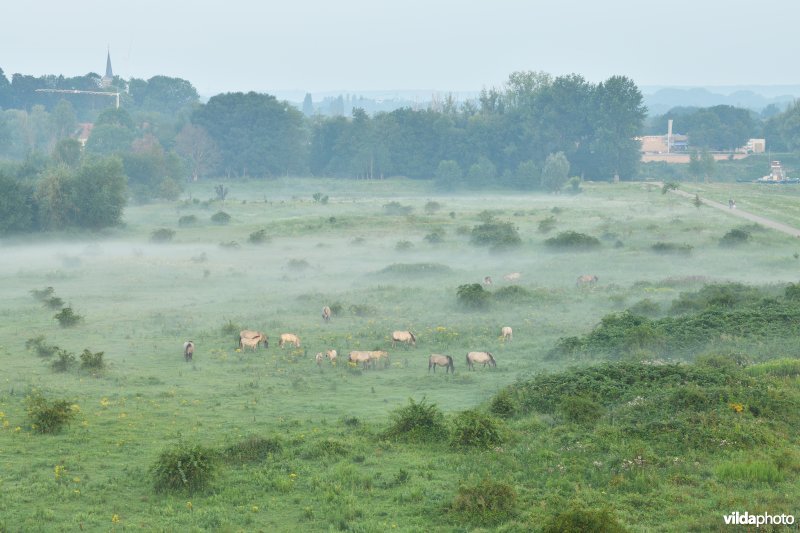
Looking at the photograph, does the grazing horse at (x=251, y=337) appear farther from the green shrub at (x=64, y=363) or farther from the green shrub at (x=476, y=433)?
the green shrub at (x=476, y=433)

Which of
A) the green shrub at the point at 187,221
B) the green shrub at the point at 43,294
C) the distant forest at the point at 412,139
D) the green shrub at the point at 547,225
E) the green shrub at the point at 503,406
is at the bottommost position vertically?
the green shrub at the point at 43,294

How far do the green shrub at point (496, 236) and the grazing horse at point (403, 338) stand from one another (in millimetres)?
28339

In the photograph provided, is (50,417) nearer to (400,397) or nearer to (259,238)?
(400,397)

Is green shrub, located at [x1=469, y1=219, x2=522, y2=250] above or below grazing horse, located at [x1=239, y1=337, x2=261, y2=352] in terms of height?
above

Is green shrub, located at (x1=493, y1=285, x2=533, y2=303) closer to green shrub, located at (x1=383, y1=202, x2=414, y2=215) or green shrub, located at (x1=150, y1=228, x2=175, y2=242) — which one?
green shrub, located at (x1=150, y1=228, x2=175, y2=242)

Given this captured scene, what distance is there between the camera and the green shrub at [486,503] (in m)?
15.2

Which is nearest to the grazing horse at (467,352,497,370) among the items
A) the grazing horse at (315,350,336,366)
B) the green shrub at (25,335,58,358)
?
the grazing horse at (315,350,336,366)

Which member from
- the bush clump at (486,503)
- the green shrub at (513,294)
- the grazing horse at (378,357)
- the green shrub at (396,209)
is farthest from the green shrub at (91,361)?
the green shrub at (396,209)

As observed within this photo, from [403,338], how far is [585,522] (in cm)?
1897

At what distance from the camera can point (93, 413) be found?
74.1 ft

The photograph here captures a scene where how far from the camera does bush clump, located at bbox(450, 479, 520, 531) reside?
597 inches

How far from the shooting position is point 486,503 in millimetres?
15359

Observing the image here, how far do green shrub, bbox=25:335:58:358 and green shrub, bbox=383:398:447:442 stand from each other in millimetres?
15766

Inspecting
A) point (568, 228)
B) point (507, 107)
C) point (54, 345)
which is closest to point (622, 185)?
point (507, 107)
